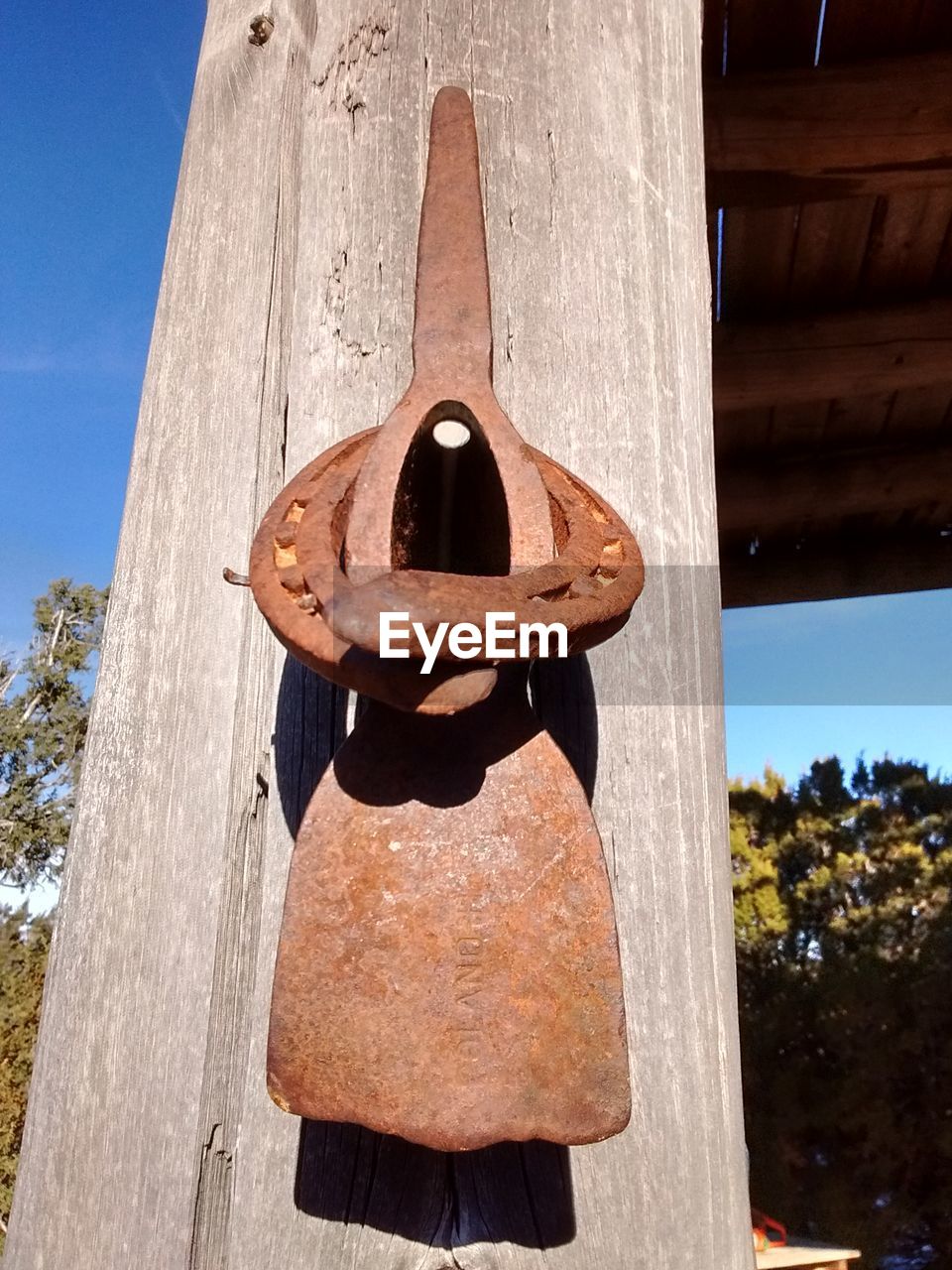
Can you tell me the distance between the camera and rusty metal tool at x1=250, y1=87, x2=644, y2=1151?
1.99ft

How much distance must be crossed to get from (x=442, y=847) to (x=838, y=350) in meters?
3.03

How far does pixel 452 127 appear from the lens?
855 mm

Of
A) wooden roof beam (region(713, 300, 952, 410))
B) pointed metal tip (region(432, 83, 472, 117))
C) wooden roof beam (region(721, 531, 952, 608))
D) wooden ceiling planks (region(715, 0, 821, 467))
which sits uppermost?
wooden ceiling planks (region(715, 0, 821, 467))

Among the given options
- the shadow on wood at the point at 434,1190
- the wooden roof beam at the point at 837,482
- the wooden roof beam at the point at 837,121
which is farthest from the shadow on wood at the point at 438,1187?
the wooden roof beam at the point at 837,482

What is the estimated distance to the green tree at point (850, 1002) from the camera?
4.50m

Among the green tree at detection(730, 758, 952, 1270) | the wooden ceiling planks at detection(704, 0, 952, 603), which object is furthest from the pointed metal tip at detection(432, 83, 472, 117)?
the green tree at detection(730, 758, 952, 1270)

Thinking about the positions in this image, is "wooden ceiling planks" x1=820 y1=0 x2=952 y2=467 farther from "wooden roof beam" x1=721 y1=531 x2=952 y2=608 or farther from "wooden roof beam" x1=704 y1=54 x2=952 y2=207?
"wooden roof beam" x1=721 y1=531 x2=952 y2=608

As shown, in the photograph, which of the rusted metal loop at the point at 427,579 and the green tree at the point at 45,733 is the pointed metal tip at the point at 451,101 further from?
the green tree at the point at 45,733

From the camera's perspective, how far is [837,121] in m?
2.39

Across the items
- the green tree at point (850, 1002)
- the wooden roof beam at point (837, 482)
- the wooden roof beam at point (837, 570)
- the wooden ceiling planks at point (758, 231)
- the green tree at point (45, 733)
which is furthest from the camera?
the green tree at point (45, 733)

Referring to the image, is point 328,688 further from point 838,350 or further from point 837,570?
point 837,570

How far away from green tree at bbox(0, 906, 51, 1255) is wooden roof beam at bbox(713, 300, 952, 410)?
3.83 meters

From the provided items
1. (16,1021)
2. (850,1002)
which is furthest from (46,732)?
(850,1002)

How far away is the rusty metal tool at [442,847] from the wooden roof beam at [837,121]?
2.13m
